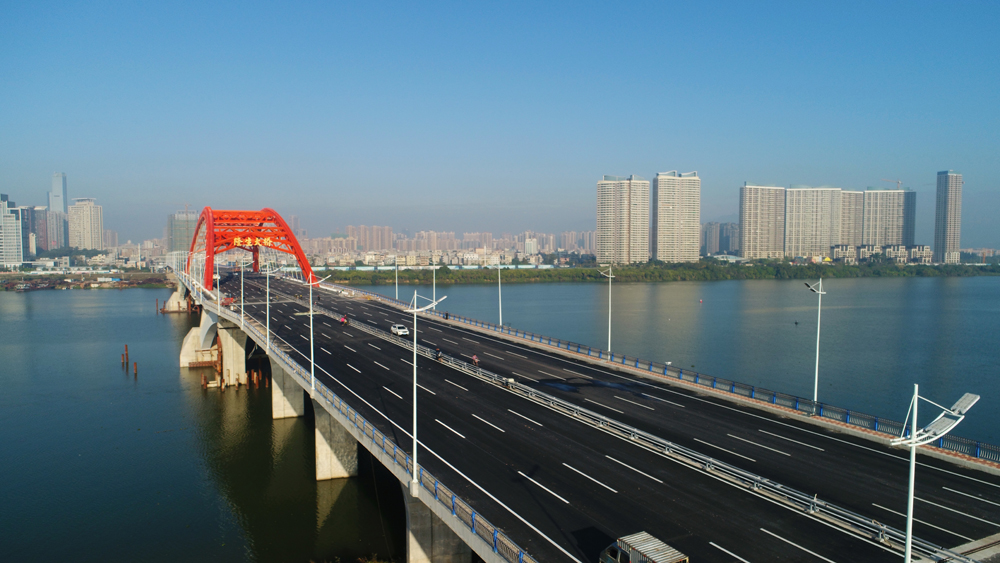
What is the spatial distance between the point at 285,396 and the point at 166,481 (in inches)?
434

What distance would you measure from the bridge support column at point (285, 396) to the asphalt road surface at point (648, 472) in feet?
31.2

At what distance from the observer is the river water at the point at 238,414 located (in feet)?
87.6

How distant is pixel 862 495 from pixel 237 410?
42.7 metres

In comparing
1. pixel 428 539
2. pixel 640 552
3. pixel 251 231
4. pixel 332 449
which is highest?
pixel 251 231

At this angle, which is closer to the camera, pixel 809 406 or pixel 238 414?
Result: pixel 809 406

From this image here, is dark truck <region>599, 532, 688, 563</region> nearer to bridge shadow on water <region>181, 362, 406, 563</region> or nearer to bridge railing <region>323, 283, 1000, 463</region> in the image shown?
bridge railing <region>323, 283, 1000, 463</region>

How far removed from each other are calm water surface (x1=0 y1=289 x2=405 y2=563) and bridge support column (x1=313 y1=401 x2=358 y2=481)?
0.64m

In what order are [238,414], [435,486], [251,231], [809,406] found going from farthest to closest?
[251,231] < [238,414] < [809,406] < [435,486]

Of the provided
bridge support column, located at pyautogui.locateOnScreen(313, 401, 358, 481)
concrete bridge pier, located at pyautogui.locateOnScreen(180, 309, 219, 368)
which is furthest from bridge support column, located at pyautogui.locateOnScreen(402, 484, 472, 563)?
concrete bridge pier, located at pyautogui.locateOnScreen(180, 309, 219, 368)

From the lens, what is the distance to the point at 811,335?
70625mm

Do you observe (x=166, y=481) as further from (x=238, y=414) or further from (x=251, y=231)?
(x=251, y=231)

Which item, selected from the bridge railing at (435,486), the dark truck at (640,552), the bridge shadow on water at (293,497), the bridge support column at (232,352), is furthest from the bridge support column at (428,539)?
the bridge support column at (232,352)

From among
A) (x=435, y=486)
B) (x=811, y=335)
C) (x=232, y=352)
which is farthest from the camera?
(x=811, y=335)

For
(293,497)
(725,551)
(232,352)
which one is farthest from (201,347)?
(725,551)
